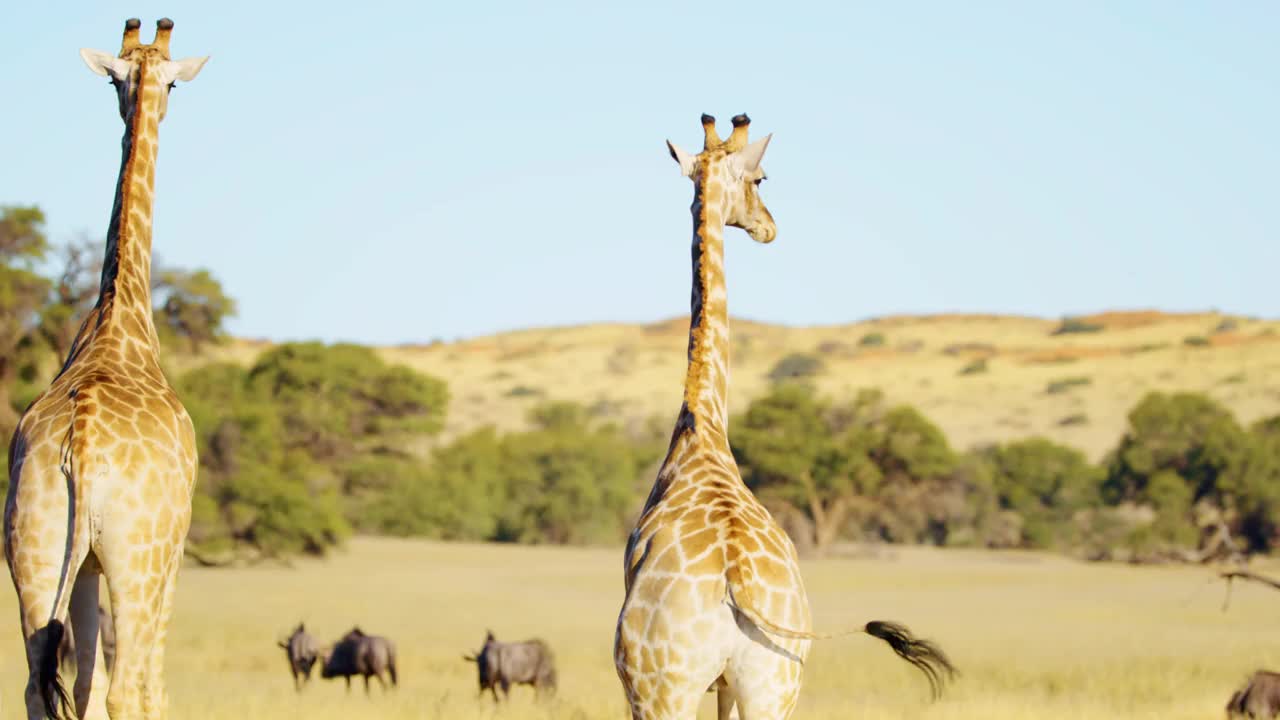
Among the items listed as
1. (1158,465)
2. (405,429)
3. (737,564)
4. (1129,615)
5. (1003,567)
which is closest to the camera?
(737,564)

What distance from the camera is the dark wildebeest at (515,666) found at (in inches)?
579

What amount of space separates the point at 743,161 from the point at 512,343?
104m

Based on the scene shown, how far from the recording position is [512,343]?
367ft

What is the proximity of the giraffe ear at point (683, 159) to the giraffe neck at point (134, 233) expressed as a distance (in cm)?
285

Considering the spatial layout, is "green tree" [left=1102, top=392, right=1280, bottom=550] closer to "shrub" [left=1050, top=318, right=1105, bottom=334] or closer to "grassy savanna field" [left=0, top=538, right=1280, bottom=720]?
"grassy savanna field" [left=0, top=538, right=1280, bottom=720]

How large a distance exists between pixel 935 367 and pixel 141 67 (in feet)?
272

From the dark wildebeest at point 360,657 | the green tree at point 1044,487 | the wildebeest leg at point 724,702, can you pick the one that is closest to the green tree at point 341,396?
the green tree at point 1044,487

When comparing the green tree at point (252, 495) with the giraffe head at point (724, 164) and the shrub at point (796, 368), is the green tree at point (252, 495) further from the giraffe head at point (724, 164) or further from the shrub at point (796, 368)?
the shrub at point (796, 368)

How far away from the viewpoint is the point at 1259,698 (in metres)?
12.3

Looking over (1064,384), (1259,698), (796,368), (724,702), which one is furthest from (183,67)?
(796,368)

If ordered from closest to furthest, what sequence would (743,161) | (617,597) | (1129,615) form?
(743,161), (1129,615), (617,597)

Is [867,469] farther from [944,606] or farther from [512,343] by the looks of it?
[512,343]

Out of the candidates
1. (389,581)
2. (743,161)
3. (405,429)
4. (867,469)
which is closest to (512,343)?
(405,429)

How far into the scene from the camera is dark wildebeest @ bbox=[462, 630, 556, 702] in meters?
14.7
